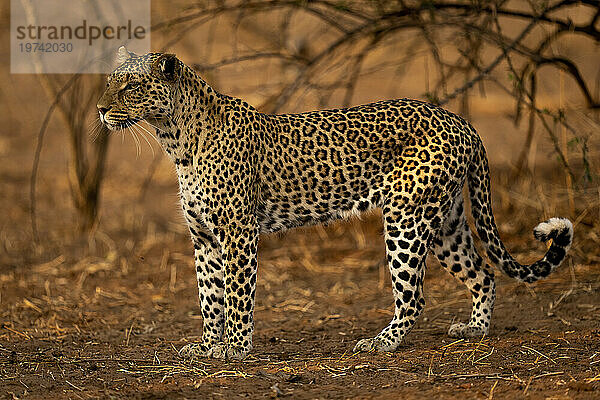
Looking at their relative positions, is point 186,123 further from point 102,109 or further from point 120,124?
point 102,109

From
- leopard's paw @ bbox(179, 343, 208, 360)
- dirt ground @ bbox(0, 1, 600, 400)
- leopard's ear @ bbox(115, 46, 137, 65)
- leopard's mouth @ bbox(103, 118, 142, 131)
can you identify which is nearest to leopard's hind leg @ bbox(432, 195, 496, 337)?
dirt ground @ bbox(0, 1, 600, 400)

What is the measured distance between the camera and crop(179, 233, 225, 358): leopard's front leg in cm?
592

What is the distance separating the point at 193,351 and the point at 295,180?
128 cm

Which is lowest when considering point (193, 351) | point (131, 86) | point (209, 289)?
point (193, 351)

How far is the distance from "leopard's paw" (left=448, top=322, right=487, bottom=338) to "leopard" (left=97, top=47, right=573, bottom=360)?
11 millimetres

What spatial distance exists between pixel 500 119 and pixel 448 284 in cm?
709

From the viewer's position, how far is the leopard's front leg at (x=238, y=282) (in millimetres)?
5648

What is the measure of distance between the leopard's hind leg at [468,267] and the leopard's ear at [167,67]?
207cm

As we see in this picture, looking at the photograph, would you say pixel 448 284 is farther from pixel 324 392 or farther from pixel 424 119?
pixel 324 392

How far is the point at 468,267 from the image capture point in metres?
6.21

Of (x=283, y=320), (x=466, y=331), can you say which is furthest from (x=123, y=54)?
(x=466, y=331)

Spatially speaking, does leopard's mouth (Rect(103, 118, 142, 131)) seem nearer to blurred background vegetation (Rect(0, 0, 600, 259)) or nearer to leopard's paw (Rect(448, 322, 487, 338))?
blurred background vegetation (Rect(0, 0, 600, 259))

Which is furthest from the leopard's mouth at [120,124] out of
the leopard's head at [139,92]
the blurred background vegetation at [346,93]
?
the blurred background vegetation at [346,93]

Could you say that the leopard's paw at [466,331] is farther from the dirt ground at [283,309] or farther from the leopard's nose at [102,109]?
the leopard's nose at [102,109]
